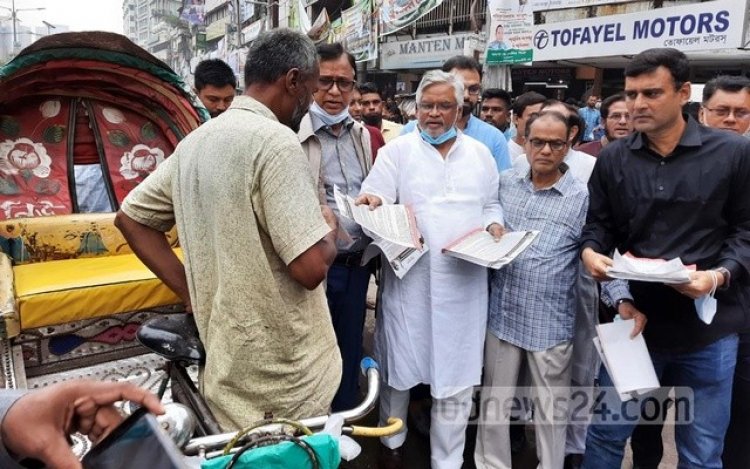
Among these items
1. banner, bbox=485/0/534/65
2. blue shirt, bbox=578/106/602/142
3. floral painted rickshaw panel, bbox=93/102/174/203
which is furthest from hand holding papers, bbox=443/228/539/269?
banner, bbox=485/0/534/65

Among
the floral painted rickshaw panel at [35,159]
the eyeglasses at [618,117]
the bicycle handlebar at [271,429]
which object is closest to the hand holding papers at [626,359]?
the bicycle handlebar at [271,429]

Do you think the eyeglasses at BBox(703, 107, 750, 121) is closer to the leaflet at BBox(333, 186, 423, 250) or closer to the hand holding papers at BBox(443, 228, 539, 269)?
the hand holding papers at BBox(443, 228, 539, 269)

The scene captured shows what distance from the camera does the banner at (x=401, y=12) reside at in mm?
10906

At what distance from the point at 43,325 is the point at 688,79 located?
2781 mm

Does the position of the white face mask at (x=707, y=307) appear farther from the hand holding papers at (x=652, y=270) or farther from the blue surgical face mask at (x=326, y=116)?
the blue surgical face mask at (x=326, y=116)

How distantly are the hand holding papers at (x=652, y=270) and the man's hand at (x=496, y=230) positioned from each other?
61 centimetres

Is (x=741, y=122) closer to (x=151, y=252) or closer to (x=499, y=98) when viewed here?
(x=499, y=98)

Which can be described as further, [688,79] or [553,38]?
[553,38]

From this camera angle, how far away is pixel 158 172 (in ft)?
5.21

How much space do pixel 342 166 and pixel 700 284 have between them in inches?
62.6

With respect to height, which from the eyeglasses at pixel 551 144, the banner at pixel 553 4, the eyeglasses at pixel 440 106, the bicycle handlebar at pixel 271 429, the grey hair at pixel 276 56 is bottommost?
the bicycle handlebar at pixel 271 429

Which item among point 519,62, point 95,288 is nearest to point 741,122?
point 95,288

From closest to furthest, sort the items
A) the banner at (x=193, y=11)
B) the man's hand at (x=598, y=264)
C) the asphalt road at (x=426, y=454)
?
the man's hand at (x=598, y=264) → the asphalt road at (x=426, y=454) → the banner at (x=193, y=11)

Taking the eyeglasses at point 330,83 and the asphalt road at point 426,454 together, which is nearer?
the eyeglasses at point 330,83
